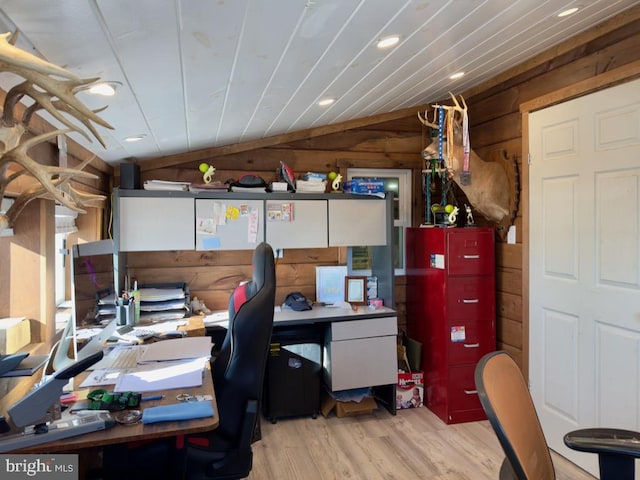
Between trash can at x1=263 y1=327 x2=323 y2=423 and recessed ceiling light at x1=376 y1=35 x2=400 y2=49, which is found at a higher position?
recessed ceiling light at x1=376 y1=35 x2=400 y2=49

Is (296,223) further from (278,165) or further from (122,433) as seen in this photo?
(122,433)

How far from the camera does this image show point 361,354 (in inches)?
126

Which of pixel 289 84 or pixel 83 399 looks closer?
pixel 83 399

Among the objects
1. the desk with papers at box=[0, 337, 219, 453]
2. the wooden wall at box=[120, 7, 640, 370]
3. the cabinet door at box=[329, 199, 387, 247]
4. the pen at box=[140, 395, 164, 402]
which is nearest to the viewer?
the desk with papers at box=[0, 337, 219, 453]

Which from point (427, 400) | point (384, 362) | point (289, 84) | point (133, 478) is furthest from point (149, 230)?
point (427, 400)

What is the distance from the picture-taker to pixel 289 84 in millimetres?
2096

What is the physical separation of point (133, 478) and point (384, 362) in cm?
204

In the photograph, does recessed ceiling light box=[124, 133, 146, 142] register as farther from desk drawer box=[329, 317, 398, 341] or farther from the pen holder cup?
desk drawer box=[329, 317, 398, 341]

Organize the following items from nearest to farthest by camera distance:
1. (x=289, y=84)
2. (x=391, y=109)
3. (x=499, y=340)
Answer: (x=289, y=84) < (x=499, y=340) < (x=391, y=109)

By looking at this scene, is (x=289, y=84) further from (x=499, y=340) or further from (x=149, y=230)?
(x=499, y=340)

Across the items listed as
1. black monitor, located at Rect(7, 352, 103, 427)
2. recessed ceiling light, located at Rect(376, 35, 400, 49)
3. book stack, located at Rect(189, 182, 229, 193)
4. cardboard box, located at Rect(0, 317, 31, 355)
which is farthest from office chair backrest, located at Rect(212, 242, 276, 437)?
book stack, located at Rect(189, 182, 229, 193)

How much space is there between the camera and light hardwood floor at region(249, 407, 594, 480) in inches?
100

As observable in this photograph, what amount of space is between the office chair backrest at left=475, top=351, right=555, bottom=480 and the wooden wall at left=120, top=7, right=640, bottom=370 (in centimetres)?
183

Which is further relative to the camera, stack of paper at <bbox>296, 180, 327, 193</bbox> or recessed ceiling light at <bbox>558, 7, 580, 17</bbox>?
stack of paper at <bbox>296, 180, 327, 193</bbox>
